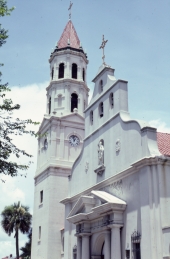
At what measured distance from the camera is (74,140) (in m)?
36.5

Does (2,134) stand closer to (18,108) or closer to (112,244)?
(18,108)

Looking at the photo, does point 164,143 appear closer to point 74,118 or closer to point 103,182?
point 103,182

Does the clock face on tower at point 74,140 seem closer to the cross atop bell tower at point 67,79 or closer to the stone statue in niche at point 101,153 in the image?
the cross atop bell tower at point 67,79

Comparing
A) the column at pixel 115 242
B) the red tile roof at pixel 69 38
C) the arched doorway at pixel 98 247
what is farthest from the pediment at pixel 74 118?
the column at pixel 115 242

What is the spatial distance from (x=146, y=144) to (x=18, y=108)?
7.77 m

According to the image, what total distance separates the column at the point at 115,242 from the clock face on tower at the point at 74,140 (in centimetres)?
1647

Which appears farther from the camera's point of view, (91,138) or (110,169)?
(91,138)

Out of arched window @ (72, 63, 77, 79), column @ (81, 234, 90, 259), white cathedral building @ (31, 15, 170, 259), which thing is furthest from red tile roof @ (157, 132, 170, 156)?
arched window @ (72, 63, 77, 79)

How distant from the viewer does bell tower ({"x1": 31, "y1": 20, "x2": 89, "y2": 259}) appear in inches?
1283

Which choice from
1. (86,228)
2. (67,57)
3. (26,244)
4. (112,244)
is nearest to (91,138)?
(86,228)

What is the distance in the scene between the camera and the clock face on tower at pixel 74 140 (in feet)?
119

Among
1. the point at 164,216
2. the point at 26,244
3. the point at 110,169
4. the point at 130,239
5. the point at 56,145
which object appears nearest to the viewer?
the point at 164,216

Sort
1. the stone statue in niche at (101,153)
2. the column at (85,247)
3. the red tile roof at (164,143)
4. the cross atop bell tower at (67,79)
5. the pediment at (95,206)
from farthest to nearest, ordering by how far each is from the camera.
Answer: the cross atop bell tower at (67,79) < the stone statue in niche at (101,153) < the column at (85,247) < the pediment at (95,206) < the red tile roof at (164,143)

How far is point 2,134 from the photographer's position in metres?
14.9
